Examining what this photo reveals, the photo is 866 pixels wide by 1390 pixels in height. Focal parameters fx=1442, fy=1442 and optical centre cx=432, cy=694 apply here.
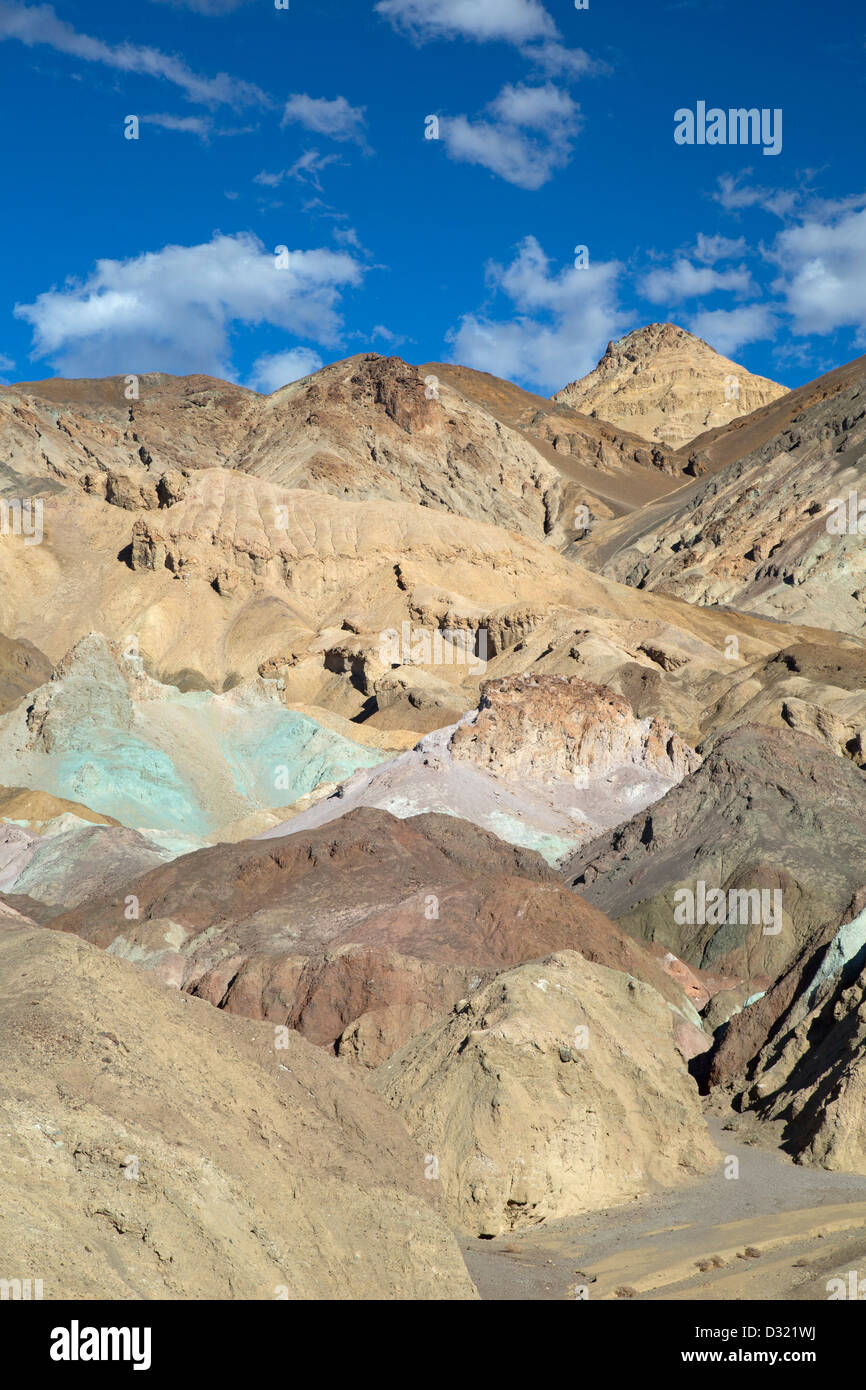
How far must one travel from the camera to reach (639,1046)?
55.7 feet

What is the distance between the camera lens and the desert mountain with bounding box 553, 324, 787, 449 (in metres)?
178

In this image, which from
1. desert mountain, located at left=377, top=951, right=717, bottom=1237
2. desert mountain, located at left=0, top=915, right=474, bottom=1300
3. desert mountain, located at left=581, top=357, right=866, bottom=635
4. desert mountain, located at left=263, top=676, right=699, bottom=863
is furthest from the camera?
desert mountain, located at left=581, top=357, right=866, bottom=635

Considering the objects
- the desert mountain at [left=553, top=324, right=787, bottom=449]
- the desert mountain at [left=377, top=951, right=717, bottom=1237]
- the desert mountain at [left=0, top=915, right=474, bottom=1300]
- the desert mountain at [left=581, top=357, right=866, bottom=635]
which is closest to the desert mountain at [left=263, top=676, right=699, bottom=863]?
the desert mountain at [left=377, top=951, right=717, bottom=1237]

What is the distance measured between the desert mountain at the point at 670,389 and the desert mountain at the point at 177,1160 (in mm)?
163335

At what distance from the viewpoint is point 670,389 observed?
7131 inches

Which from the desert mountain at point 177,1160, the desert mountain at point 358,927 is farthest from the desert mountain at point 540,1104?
the desert mountain at point 358,927

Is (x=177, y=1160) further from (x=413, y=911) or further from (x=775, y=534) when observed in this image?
(x=775, y=534)

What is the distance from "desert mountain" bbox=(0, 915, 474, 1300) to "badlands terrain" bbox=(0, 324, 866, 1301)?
1.3 inches

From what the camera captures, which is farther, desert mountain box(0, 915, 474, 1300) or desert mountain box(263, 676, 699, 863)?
desert mountain box(263, 676, 699, 863)

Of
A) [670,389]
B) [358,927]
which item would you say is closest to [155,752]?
[358,927]

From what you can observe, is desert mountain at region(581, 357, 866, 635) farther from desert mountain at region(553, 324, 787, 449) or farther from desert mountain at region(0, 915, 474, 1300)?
desert mountain at region(0, 915, 474, 1300)

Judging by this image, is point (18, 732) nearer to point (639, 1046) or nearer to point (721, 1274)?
point (639, 1046)

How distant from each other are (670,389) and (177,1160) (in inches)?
7043

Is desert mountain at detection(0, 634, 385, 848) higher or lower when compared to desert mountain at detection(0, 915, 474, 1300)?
higher
